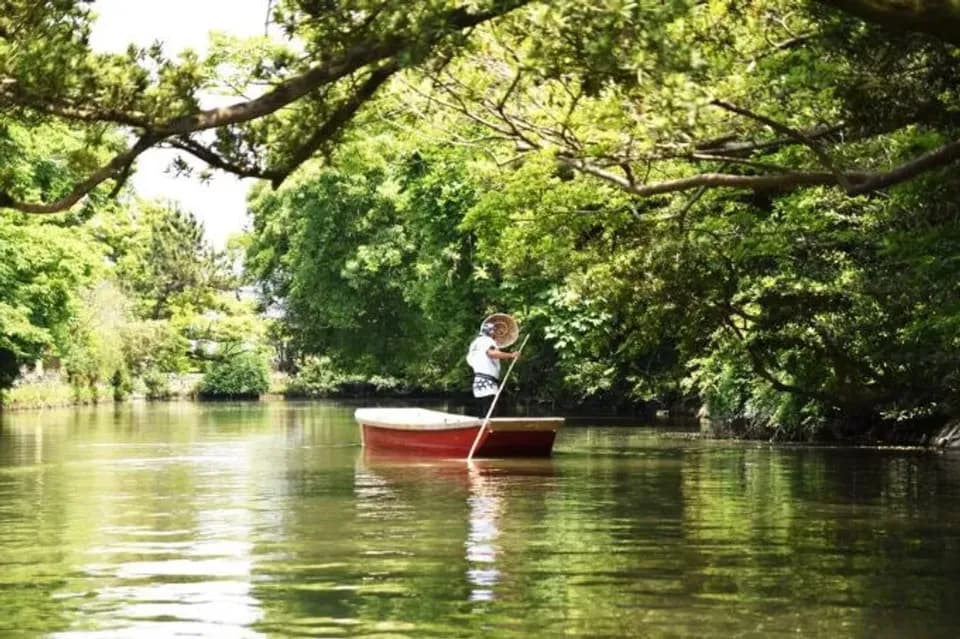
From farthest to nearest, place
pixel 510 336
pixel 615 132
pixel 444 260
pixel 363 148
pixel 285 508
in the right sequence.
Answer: pixel 444 260 < pixel 510 336 < pixel 363 148 < pixel 285 508 < pixel 615 132

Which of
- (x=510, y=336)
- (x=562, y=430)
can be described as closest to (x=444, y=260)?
(x=562, y=430)

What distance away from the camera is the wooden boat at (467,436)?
23750mm

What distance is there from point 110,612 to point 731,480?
11.7 meters

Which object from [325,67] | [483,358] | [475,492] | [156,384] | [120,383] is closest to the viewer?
[325,67]

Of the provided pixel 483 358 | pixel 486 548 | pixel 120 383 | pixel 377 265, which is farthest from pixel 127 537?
pixel 120 383

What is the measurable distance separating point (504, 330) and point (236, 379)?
5940 centimetres

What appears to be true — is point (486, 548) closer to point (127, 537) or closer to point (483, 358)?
point (127, 537)

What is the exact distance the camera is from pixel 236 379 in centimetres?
8400

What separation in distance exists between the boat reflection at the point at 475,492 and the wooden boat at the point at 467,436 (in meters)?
0.38

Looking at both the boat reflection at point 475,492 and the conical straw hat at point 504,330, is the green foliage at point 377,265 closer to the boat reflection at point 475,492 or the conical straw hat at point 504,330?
the conical straw hat at point 504,330

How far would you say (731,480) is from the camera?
64.7 feet

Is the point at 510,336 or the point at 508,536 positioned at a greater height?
the point at 510,336

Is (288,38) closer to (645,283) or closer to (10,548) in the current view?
(10,548)

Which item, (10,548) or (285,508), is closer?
(10,548)
